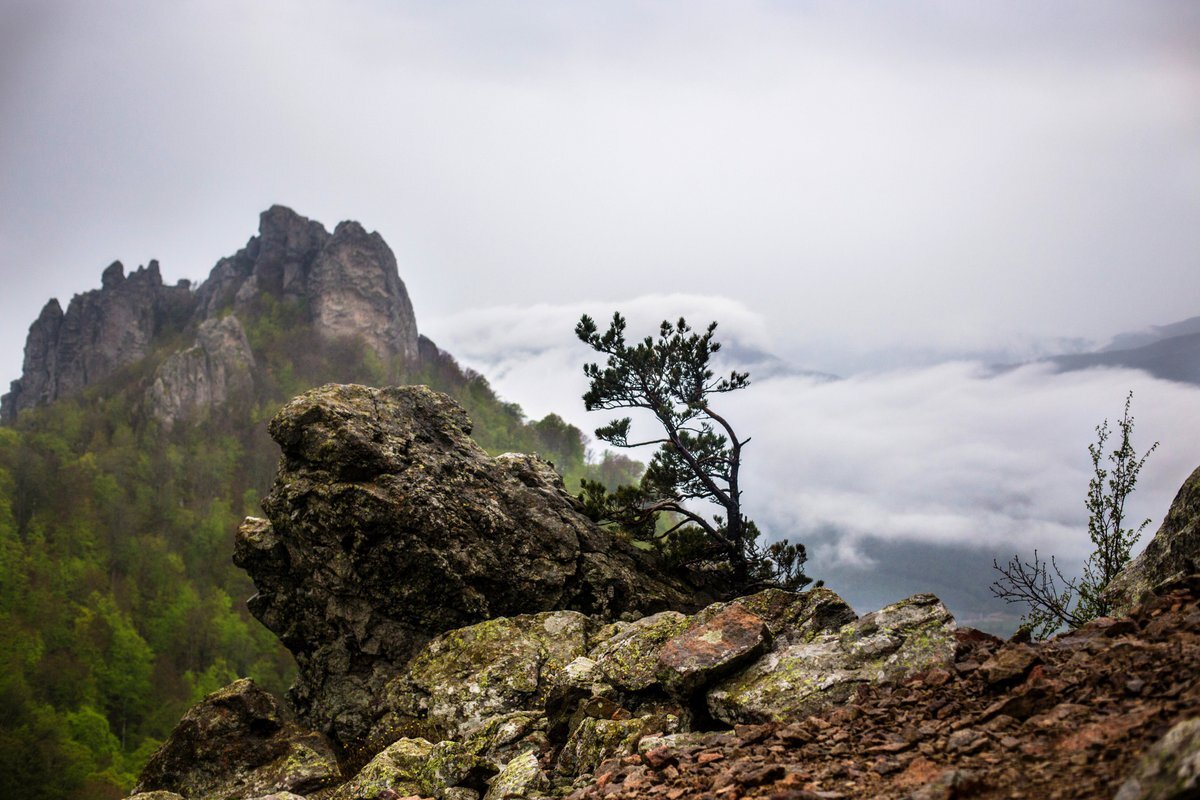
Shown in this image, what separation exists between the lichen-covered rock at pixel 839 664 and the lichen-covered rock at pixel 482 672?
484 centimetres

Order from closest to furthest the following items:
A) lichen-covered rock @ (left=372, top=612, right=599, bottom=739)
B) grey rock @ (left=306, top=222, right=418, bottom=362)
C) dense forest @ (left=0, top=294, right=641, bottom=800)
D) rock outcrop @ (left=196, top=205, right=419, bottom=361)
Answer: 1. lichen-covered rock @ (left=372, top=612, right=599, bottom=739)
2. dense forest @ (left=0, top=294, right=641, bottom=800)
3. grey rock @ (left=306, top=222, right=418, bottom=362)
4. rock outcrop @ (left=196, top=205, right=419, bottom=361)

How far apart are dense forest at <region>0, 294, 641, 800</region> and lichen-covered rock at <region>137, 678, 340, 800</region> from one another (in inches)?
2098

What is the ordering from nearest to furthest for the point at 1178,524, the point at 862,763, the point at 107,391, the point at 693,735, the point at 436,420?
the point at 862,763
the point at 693,735
the point at 1178,524
the point at 436,420
the point at 107,391

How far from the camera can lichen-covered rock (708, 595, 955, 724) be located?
32.2ft

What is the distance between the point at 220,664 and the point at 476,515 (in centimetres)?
7742

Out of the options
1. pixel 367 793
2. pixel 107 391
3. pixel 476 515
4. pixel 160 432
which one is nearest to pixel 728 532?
pixel 476 515

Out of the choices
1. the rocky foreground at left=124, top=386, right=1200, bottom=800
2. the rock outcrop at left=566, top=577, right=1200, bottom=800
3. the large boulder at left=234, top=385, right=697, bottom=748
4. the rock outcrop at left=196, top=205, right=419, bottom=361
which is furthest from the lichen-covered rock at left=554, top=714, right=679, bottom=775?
the rock outcrop at left=196, top=205, right=419, bottom=361

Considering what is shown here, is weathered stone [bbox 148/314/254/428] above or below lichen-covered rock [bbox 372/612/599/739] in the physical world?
above

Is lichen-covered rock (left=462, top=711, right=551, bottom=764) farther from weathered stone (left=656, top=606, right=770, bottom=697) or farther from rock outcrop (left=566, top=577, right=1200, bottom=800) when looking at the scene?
rock outcrop (left=566, top=577, right=1200, bottom=800)

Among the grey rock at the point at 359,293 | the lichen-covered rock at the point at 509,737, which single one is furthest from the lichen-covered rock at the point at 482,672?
the grey rock at the point at 359,293

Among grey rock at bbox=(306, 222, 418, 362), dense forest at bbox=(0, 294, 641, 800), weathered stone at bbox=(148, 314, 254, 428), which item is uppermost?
grey rock at bbox=(306, 222, 418, 362)

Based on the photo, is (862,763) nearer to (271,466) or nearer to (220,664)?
(220,664)

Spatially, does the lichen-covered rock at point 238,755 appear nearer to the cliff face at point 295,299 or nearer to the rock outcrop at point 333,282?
the cliff face at point 295,299

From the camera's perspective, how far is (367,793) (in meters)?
11.2
